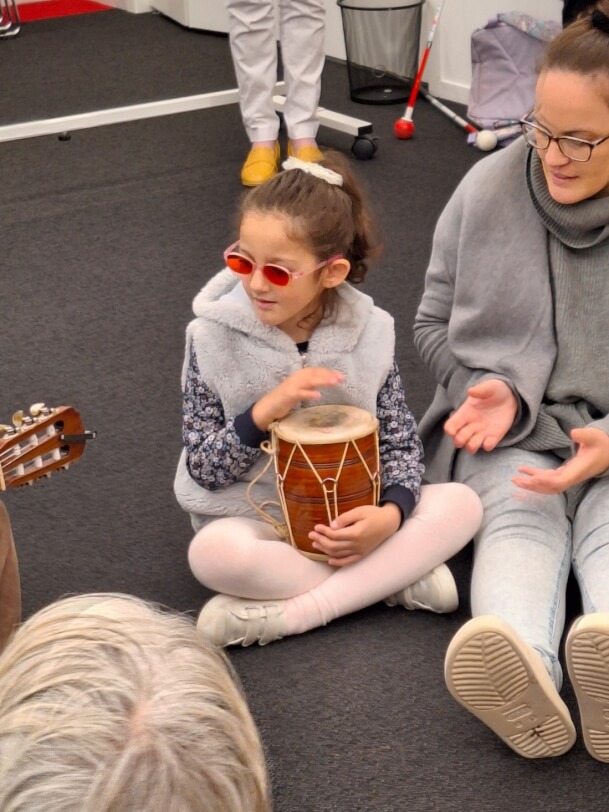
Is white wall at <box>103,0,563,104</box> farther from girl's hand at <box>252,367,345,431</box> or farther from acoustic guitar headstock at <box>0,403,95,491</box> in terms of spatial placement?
acoustic guitar headstock at <box>0,403,95,491</box>

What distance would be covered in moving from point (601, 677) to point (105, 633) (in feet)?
2.52

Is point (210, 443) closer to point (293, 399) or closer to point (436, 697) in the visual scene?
point (293, 399)

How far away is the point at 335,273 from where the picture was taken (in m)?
1.71

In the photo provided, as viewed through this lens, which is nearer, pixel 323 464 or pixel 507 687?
pixel 507 687

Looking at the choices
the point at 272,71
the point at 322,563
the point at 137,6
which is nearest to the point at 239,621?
the point at 322,563

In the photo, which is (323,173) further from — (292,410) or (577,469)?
(577,469)

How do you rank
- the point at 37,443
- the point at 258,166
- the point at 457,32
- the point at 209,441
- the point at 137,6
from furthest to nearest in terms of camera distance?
the point at 137,6 → the point at 457,32 → the point at 258,166 → the point at 209,441 → the point at 37,443

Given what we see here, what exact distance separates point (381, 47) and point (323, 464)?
3.25m

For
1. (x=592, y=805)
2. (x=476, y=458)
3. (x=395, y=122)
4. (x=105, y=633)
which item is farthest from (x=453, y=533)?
(x=395, y=122)

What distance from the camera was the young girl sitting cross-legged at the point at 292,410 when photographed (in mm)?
1671

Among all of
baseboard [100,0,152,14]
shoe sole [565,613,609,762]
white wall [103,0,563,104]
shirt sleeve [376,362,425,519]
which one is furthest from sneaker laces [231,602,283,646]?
baseboard [100,0,152,14]

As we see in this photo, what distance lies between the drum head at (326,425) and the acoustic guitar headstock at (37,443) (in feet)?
0.98

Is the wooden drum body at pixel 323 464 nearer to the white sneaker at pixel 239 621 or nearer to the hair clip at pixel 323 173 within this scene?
the white sneaker at pixel 239 621

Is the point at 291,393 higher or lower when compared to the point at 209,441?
higher
